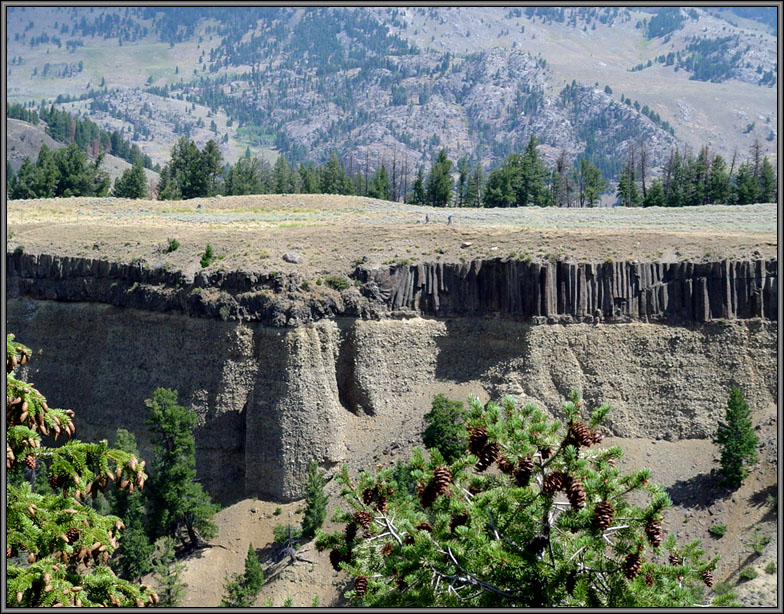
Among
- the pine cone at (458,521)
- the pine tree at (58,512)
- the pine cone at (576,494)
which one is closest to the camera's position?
the pine tree at (58,512)

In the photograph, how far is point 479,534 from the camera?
17.7 meters

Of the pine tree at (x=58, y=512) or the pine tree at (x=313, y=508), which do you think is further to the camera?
the pine tree at (x=313, y=508)

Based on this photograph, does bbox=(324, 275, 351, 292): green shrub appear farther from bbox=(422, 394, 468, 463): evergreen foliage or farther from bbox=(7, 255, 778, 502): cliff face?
bbox=(422, 394, 468, 463): evergreen foliage

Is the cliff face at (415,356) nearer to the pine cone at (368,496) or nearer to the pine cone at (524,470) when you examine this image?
the pine cone at (368,496)

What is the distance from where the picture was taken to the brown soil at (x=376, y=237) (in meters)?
59.8

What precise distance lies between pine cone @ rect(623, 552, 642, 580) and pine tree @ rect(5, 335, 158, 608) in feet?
30.6

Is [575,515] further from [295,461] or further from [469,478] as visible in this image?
[295,461]

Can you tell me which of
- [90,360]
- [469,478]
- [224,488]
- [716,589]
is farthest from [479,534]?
[90,360]

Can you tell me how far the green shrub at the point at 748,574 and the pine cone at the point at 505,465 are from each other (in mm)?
35697

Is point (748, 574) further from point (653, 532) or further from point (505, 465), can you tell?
point (505, 465)

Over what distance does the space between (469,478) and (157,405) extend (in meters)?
36.7

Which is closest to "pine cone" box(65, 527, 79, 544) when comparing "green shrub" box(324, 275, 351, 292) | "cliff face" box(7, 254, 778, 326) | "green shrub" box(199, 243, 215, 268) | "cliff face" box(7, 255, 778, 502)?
"cliff face" box(7, 255, 778, 502)

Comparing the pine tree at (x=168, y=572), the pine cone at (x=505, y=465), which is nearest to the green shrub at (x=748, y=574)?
the pine tree at (x=168, y=572)

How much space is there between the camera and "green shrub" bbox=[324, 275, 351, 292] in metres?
57.9
